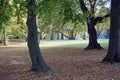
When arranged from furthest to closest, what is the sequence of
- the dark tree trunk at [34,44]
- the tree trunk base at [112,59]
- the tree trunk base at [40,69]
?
the tree trunk base at [112,59] → the dark tree trunk at [34,44] → the tree trunk base at [40,69]

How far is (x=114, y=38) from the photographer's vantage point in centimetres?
1698

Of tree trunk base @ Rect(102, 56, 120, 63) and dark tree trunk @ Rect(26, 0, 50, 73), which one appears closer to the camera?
dark tree trunk @ Rect(26, 0, 50, 73)

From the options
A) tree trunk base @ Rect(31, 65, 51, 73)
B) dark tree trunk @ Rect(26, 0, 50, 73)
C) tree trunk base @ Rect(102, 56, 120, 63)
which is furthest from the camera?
tree trunk base @ Rect(102, 56, 120, 63)

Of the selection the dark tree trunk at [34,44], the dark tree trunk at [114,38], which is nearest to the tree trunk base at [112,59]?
the dark tree trunk at [114,38]

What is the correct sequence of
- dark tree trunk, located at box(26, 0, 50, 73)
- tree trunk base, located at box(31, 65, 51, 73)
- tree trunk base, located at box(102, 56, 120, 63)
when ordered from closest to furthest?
1. tree trunk base, located at box(31, 65, 51, 73)
2. dark tree trunk, located at box(26, 0, 50, 73)
3. tree trunk base, located at box(102, 56, 120, 63)

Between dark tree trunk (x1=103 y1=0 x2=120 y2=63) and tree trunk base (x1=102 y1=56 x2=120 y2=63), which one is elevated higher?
dark tree trunk (x1=103 y1=0 x2=120 y2=63)

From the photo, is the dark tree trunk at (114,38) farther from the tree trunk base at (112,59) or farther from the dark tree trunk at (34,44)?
the dark tree trunk at (34,44)

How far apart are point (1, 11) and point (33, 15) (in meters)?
3.48

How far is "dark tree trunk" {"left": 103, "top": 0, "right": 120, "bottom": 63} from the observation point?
54.6ft

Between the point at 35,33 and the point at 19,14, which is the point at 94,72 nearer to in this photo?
the point at 35,33

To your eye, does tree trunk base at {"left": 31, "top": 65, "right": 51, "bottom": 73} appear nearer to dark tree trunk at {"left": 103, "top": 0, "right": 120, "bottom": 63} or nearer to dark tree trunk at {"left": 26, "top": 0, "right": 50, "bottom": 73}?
dark tree trunk at {"left": 26, "top": 0, "right": 50, "bottom": 73}

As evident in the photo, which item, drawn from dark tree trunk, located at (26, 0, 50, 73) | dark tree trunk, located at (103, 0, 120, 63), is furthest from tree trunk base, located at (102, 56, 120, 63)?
dark tree trunk, located at (26, 0, 50, 73)

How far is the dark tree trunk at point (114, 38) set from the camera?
16656 mm

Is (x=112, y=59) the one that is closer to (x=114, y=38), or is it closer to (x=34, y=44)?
(x=114, y=38)
